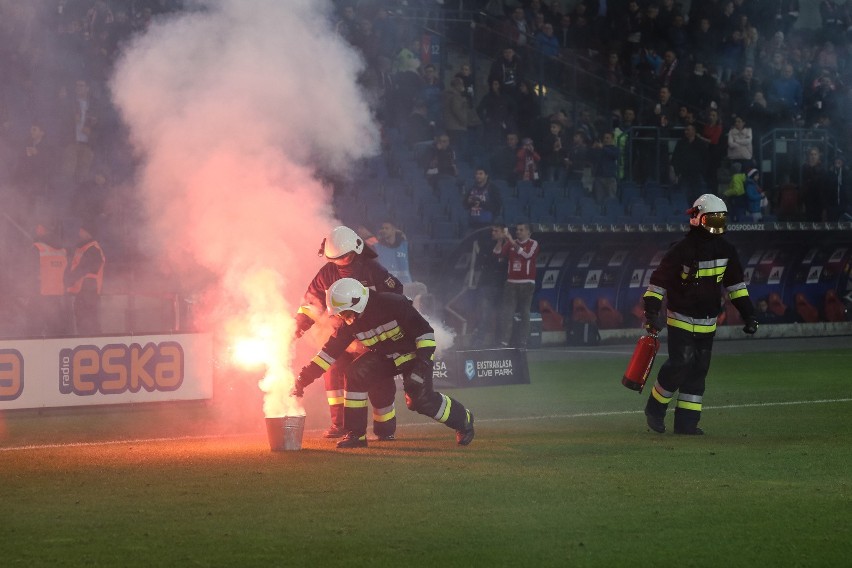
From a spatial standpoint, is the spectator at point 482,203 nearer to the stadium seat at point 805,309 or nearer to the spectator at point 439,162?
the spectator at point 439,162

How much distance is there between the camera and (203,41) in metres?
14.8

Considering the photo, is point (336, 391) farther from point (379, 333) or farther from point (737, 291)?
point (737, 291)

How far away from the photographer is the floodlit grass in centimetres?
736

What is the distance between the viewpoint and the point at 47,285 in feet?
59.7

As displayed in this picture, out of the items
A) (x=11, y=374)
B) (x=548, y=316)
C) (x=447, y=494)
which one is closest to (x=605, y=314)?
(x=548, y=316)

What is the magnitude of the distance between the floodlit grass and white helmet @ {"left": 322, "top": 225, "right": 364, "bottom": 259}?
1.79 meters

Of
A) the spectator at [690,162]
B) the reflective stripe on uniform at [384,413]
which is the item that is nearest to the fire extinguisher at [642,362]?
the reflective stripe on uniform at [384,413]

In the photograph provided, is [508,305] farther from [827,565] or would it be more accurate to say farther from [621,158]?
[827,565]

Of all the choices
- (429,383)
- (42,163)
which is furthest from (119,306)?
(429,383)

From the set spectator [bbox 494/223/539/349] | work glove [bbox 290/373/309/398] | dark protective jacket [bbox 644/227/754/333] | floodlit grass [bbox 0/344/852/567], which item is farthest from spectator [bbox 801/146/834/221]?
work glove [bbox 290/373/309/398]

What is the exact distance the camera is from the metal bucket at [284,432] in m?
11.3

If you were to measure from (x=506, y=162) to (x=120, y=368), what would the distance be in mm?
11248

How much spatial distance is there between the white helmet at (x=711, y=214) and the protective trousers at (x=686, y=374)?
101cm

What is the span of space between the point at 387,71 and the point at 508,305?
434cm
